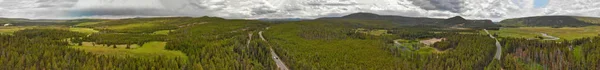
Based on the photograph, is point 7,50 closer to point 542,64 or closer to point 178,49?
point 178,49

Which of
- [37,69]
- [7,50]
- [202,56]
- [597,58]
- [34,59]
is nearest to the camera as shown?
[37,69]

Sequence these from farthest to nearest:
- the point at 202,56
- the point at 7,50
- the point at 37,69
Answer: the point at 202,56 → the point at 7,50 → the point at 37,69

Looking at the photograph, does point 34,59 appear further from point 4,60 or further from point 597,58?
point 597,58

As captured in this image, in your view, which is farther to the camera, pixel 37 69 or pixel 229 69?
pixel 229 69

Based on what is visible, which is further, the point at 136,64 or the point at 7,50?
the point at 7,50

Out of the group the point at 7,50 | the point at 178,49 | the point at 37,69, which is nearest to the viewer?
the point at 37,69

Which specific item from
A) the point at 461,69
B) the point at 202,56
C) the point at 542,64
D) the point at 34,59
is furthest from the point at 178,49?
the point at 542,64

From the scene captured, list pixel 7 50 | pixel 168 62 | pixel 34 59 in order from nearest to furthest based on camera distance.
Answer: pixel 34 59
pixel 168 62
pixel 7 50

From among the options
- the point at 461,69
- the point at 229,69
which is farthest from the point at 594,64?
the point at 229,69

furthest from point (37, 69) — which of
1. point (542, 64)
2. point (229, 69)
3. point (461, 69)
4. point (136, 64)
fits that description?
point (542, 64)
